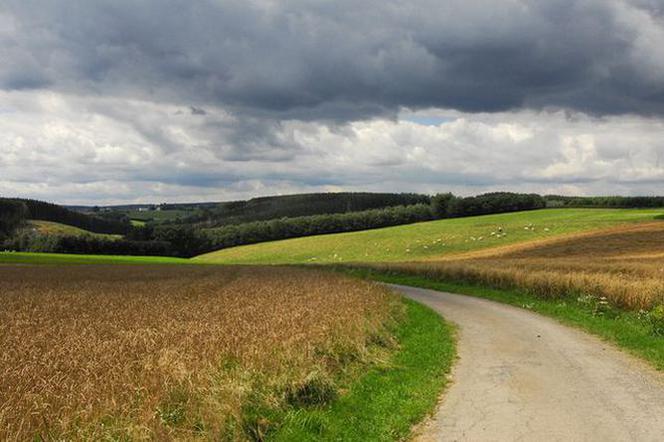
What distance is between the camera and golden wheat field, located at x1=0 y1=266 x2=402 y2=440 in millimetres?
7289

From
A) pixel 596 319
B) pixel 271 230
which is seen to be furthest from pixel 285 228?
pixel 596 319

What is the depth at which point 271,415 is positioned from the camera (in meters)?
9.36

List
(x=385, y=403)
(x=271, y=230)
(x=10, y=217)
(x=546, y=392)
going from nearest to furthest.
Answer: (x=385, y=403)
(x=546, y=392)
(x=271, y=230)
(x=10, y=217)

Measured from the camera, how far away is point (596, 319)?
21344 mm

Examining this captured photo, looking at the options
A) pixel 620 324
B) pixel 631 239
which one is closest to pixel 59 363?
pixel 620 324

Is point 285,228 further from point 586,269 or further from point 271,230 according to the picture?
point 586,269

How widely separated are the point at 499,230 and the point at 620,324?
230ft

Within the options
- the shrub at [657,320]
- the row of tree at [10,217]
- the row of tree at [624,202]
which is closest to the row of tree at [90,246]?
the row of tree at [10,217]

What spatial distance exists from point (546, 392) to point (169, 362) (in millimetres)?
7531

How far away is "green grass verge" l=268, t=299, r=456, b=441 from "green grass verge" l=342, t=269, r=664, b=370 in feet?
17.5

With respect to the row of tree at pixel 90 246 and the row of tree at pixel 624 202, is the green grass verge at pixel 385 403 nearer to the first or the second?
the row of tree at pixel 90 246

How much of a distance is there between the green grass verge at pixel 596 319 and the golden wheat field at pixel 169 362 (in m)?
7.24

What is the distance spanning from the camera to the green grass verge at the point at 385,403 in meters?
9.17

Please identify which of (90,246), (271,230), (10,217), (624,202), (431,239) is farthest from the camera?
(10,217)
